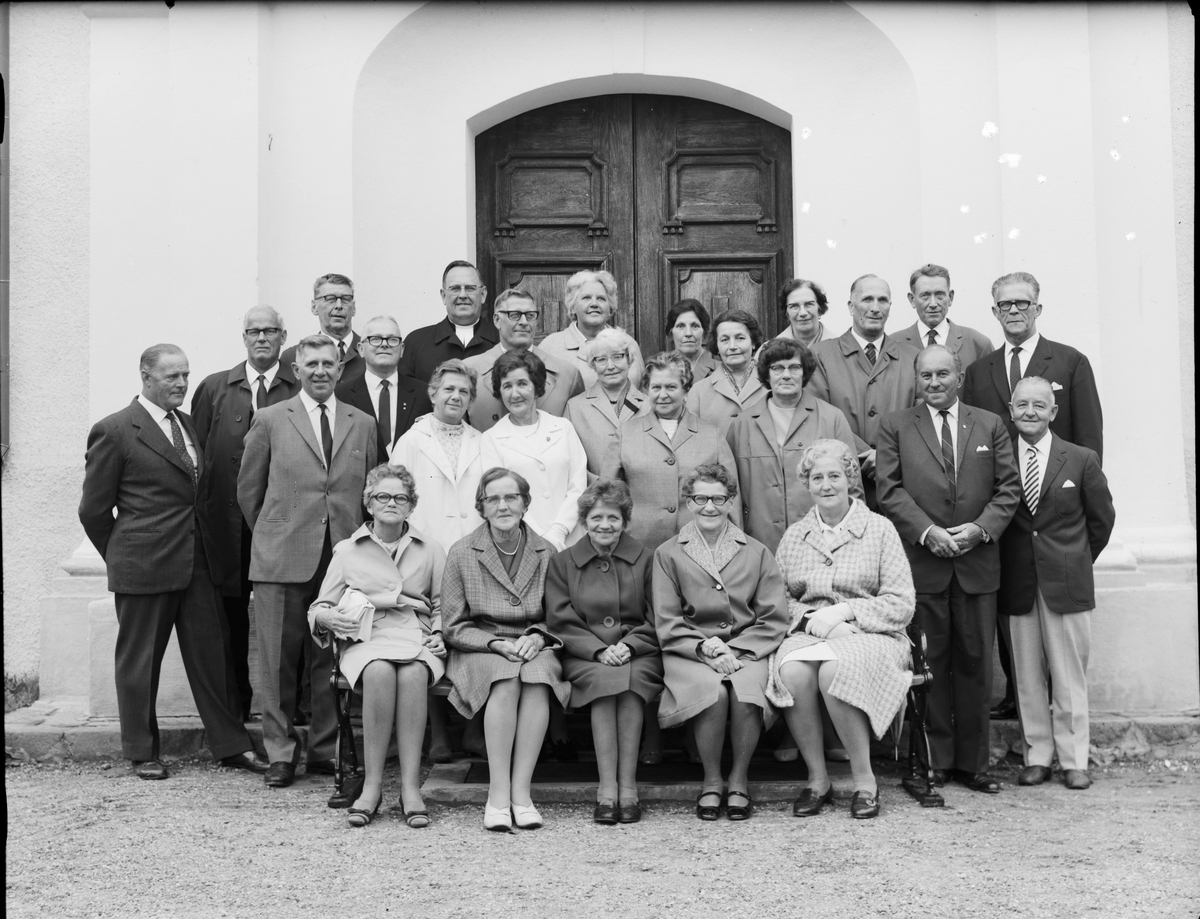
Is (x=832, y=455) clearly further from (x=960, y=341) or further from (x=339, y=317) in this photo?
(x=339, y=317)

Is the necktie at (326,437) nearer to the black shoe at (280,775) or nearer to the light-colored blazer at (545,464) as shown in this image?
the light-colored blazer at (545,464)

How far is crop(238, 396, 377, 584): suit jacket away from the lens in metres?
5.49

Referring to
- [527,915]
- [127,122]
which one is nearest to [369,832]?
[527,915]

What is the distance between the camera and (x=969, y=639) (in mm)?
5414

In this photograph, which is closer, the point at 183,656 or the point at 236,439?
the point at 183,656

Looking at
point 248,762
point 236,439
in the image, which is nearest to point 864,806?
point 248,762

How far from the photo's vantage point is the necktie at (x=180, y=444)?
18.8 ft

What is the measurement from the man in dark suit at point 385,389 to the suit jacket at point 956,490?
86.9 inches

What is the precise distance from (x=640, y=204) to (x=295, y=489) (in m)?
3.08

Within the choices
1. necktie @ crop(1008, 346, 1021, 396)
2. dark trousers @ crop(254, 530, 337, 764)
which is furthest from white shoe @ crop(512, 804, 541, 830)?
necktie @ crop(1008, 346, 1021, 396)

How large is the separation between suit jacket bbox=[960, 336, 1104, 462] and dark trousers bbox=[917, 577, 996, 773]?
38.5 inches

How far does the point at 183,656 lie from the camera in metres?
5.71

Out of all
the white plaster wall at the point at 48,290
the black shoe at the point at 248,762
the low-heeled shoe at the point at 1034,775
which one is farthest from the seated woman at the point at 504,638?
the white plaster wall at the point at 48,290

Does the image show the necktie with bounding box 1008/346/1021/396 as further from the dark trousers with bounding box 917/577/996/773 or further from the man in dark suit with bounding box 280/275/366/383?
the man in dark suit with bounding box 280/275/366/383
